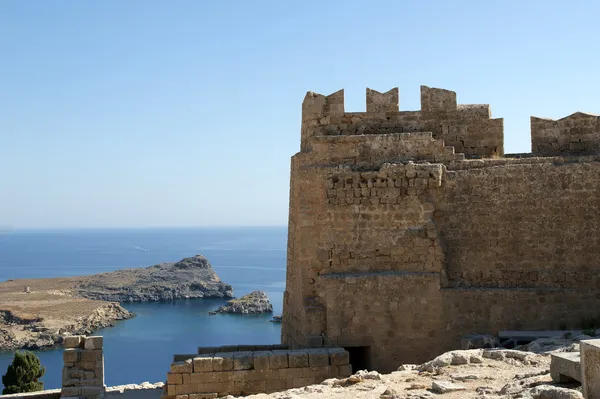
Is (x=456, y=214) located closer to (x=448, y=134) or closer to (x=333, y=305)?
(x=448, y=134)

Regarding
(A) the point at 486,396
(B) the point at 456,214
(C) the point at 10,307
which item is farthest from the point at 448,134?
(C) the point at 10,307

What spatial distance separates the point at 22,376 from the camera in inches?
919

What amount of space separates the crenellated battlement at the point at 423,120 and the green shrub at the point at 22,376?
56.1 ft

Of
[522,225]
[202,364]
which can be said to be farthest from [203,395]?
[522,225]

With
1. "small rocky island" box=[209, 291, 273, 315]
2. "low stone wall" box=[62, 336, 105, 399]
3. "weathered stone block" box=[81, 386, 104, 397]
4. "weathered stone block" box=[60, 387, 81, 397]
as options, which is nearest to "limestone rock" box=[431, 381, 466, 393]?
"low stone wall" box=[62, 336, 105, 399]

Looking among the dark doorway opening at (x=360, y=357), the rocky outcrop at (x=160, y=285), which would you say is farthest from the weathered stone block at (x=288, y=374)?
the rocky outcrop at (x=160, y=285)

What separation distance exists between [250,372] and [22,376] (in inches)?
679

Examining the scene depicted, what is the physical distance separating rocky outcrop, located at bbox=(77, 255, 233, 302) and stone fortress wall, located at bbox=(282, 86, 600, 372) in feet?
243

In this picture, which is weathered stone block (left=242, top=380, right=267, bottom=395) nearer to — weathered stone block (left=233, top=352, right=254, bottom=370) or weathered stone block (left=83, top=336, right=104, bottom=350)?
weathered stone block (left=233, top=352, right=254, bottom=370)

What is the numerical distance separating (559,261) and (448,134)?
2.80 m

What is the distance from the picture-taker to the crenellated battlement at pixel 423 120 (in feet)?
36.2

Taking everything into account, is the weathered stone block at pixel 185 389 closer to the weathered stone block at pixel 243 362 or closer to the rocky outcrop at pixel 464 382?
the weathered stone block at pixel 243 362

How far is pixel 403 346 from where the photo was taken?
Answer: 1041cm

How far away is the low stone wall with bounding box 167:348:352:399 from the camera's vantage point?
9.32 metres
